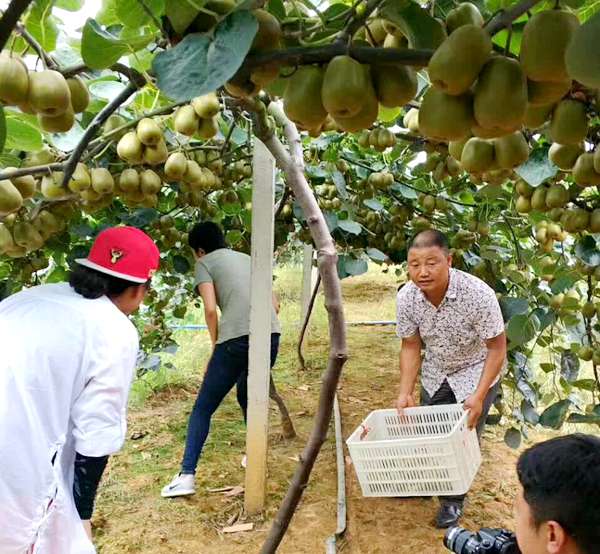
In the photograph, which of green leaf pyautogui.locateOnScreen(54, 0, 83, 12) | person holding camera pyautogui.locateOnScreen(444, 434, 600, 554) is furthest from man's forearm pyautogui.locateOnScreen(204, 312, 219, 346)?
green leaf pyautogui.locateOnScreen(54, 0, 83, 12)

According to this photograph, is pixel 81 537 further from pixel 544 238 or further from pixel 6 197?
pixel 544 238

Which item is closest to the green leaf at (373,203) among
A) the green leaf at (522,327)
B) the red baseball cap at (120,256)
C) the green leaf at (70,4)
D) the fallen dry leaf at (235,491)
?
the green leaf at (522,327)

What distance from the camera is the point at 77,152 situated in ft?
3.88

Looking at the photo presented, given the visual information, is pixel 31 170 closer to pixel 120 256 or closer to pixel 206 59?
pixel 120 256

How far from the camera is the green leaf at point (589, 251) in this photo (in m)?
1.85

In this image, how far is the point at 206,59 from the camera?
1.92 feet

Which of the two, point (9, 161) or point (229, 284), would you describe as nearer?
point (9, 161)

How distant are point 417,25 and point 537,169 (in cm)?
59

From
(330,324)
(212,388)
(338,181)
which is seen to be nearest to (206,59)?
(330,324)

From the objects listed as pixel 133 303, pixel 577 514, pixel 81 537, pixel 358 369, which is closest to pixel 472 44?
pixel 577 514

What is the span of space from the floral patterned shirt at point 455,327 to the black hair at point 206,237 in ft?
3.38

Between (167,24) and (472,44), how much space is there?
0.33m

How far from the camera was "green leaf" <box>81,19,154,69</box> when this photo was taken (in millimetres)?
764

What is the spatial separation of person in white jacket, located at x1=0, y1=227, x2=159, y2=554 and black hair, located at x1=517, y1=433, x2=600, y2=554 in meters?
1.03
